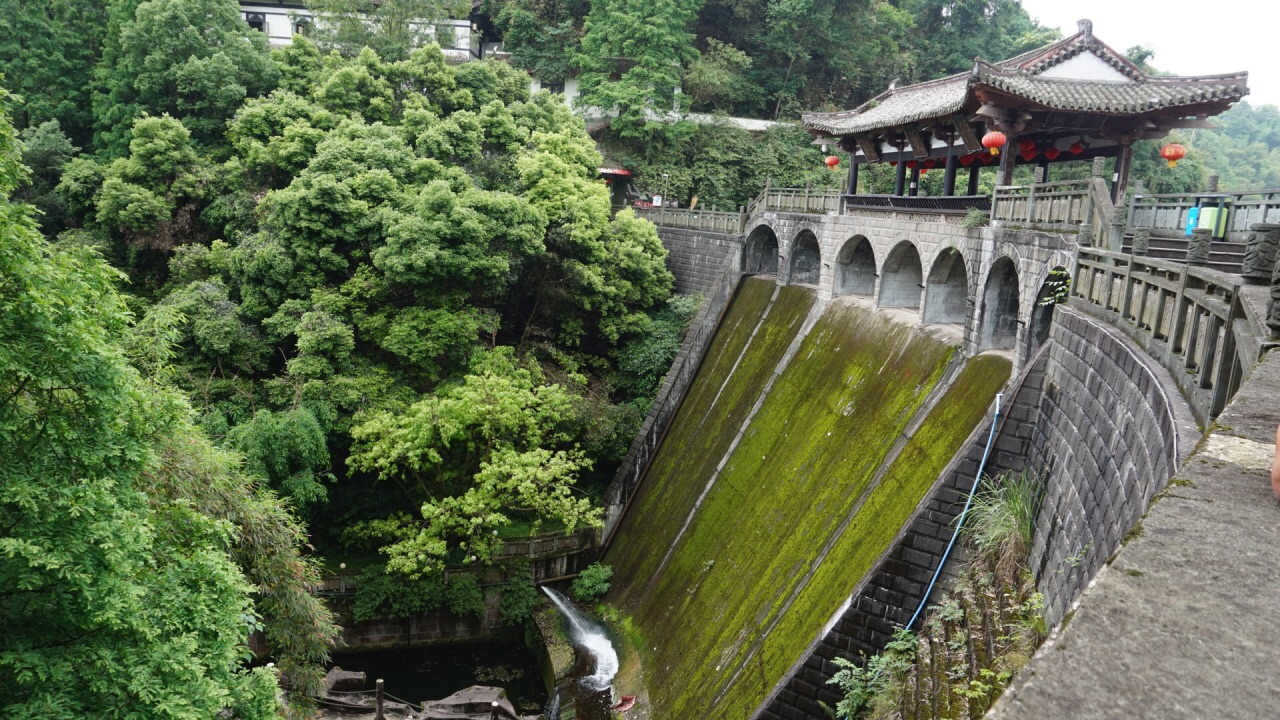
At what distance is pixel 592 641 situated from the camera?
42.0ft

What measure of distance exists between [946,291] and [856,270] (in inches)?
116

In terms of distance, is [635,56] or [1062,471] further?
[635,56]

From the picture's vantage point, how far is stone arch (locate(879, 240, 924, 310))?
42.7ft

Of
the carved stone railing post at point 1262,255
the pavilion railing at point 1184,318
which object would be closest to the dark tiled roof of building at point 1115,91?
the pavilion railing at point 1184,318

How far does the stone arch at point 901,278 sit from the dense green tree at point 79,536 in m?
10.5

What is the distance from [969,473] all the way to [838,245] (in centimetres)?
734

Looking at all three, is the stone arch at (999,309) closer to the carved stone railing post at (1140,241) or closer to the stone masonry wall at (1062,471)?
the stone masonry wall at (1062,471)

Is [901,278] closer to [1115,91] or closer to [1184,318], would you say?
[1115,91]

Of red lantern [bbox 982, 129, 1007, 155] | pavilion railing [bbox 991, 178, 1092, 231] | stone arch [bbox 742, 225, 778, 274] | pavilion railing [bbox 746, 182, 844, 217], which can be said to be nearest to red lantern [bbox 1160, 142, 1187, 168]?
red lantern [bbox 982, 129, 1007, 155]

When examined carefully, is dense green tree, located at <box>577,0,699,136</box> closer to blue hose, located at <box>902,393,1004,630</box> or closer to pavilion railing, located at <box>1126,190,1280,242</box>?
pavilion railing, located at <box>1126,190,1280,242</box>

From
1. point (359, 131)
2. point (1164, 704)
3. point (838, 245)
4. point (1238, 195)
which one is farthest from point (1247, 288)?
point (359, 131)

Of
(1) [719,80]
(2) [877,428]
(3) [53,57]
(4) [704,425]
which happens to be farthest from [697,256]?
(3) [53,57]

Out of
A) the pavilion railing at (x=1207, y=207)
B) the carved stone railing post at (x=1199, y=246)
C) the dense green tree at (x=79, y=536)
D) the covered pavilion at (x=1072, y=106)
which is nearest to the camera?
the carved stone railing post at (x=1199, y=246)

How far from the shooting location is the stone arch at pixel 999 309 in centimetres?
991
